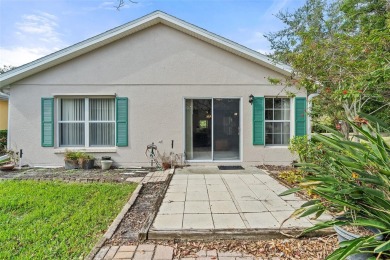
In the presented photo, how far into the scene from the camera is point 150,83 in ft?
28.1

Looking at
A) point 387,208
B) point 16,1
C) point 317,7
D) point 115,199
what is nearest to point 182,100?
point 115,199

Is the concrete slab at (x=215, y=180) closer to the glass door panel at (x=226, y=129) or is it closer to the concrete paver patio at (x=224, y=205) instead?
the concrete paver patio at (x=224, y=205)

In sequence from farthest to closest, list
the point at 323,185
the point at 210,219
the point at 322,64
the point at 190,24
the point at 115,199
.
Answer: the point at 190,24, the point at 322,64, the point at 115,199, the point at 210,219, the point at 323,185

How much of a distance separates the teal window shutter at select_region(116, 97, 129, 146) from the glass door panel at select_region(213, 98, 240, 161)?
3063 millimetres

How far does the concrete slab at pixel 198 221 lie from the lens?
3.50m

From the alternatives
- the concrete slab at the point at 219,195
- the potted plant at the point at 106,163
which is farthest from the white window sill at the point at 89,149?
the concrete slab at the point at 219,195

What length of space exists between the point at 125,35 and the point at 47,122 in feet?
13.0

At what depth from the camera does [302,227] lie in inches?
135

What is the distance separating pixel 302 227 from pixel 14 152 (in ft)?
30.0

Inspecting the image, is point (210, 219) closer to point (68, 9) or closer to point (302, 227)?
point (302, 227)

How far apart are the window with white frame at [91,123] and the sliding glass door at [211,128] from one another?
106 inches

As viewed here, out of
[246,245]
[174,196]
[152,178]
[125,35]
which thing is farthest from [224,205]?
[125,35]

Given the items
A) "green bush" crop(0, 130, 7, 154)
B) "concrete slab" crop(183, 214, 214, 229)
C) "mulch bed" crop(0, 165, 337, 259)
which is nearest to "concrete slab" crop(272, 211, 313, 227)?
"mulch bed" crop(0, 165, 337, 259)

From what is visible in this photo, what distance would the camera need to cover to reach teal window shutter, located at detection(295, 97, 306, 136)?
866 cm
